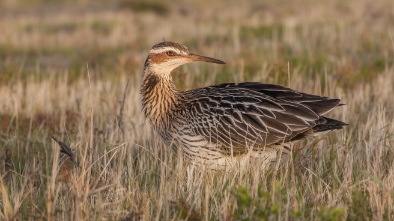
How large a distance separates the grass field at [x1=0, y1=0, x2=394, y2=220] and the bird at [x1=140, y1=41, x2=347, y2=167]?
0.21 m

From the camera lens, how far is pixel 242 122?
6.35 metres

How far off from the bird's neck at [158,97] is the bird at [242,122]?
0.02m

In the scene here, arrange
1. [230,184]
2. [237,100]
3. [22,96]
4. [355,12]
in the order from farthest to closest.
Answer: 1. [355,12]
2. [22,96]
3. [237,100]
4. [230,184]

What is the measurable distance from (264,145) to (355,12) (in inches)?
620

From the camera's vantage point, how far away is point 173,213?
4898mm

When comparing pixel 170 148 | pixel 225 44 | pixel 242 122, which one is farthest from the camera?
pixel 225 44

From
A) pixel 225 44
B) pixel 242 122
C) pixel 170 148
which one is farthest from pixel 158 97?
pixel 225 44

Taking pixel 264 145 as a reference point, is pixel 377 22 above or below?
above

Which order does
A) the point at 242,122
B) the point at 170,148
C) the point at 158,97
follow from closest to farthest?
the point at 170,148 → the point at 242,122 → the point at 158,97

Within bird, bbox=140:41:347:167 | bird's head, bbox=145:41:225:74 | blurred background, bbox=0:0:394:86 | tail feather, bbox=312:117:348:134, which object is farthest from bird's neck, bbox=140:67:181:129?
blurred background, bbox=0:0:394:86

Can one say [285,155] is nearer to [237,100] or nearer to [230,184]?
[237,100]

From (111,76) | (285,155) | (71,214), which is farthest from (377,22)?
(71,214)

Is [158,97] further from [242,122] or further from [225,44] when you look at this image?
[225,44]

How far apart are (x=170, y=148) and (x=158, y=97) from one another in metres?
0.76
